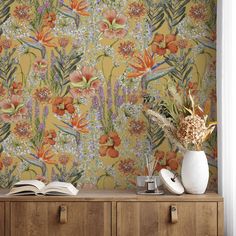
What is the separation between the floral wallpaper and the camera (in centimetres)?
375

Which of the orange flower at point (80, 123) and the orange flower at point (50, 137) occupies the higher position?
the orange flower at point (80, 123)

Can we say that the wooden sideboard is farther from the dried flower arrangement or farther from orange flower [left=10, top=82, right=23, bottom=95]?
orange flower [left=10, top=82, right=23, bottom=95]

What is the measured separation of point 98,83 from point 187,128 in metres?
0.75

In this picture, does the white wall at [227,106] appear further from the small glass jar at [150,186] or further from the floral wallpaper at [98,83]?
the small glass jar at [150,186]

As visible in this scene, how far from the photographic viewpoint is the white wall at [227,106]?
3.29m

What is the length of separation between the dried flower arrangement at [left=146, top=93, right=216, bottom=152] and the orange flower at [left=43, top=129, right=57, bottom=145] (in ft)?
2.19

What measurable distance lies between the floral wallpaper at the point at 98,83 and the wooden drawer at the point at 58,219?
1.46 feet

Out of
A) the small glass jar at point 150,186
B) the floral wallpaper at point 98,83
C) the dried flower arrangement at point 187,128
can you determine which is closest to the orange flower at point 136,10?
the floral wallpaper at point 98,83

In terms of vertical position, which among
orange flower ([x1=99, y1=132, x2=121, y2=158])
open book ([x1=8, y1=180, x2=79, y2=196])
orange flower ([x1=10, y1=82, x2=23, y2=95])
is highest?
orange flower ([x1=10, y1=82, x2=23, y2=95])

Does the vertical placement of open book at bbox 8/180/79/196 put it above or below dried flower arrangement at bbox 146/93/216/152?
below

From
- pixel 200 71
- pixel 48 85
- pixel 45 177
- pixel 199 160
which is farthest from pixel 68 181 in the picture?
pixel 200 71

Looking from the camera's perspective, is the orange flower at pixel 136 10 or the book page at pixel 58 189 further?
the orange flower at pixel 136 10

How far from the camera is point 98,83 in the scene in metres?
3.77

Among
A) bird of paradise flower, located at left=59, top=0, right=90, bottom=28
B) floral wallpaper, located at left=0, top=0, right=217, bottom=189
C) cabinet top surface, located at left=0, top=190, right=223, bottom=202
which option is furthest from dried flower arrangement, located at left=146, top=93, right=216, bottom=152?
bird of paradise flower, located at left=59, top=0, right=90, bottom=28
